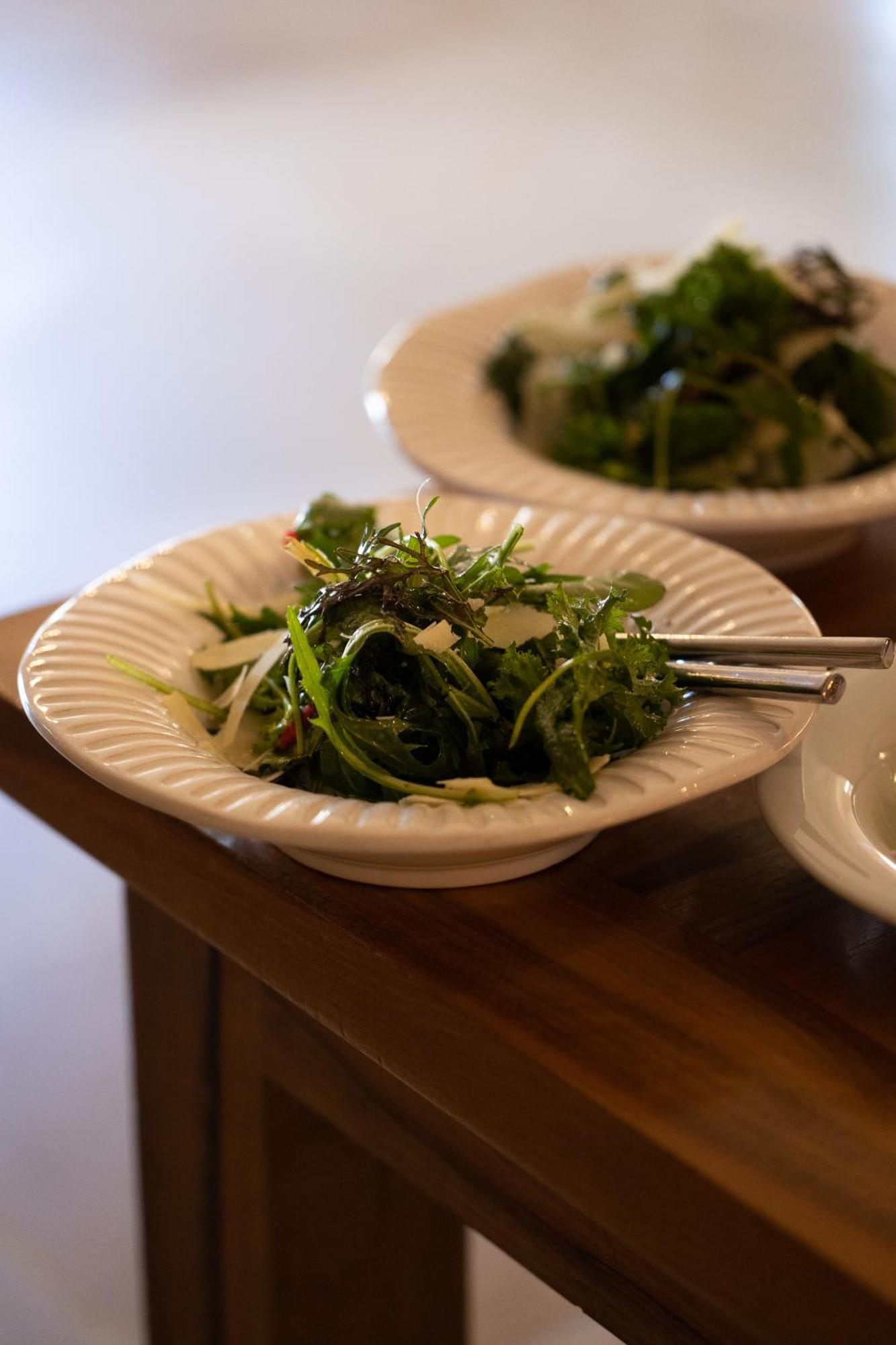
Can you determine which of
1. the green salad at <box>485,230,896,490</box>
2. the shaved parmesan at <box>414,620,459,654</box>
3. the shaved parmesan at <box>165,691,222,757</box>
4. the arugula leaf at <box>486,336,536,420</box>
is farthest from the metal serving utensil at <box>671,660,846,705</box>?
the arugula leaf at <box>486,336,536,420</box>

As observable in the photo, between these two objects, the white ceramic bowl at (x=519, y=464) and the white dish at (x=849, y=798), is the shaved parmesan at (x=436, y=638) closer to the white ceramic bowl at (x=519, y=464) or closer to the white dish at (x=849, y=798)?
the white dish at (x=849, y=798)

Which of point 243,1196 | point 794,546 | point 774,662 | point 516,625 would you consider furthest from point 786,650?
point 243,1196

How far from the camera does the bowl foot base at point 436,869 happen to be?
663 millimetres

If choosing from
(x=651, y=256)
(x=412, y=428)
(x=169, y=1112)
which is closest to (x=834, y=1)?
(x=651, y=256)

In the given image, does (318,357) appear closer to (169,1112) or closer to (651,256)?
(651,256)

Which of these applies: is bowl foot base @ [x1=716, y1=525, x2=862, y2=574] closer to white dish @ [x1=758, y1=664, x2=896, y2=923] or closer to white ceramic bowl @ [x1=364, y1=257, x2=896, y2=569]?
white ceramic bowl @ [x1=364, y1=257, x2=896, y2=569]

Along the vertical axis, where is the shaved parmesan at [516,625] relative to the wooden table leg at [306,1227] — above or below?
above

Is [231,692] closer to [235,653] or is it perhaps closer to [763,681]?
[235,653]

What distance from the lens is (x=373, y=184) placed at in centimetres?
447

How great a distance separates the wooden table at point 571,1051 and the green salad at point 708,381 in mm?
270

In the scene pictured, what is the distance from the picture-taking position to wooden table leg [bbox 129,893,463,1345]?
921 millimetres

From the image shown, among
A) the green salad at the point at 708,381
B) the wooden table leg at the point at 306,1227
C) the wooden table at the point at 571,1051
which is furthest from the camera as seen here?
the green salad at the point at 708,381

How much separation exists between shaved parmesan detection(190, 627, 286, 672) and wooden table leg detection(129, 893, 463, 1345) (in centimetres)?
22

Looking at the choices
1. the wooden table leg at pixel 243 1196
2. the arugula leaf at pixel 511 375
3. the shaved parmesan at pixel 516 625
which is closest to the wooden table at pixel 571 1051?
the wooden table leg at pixel 243 1196
